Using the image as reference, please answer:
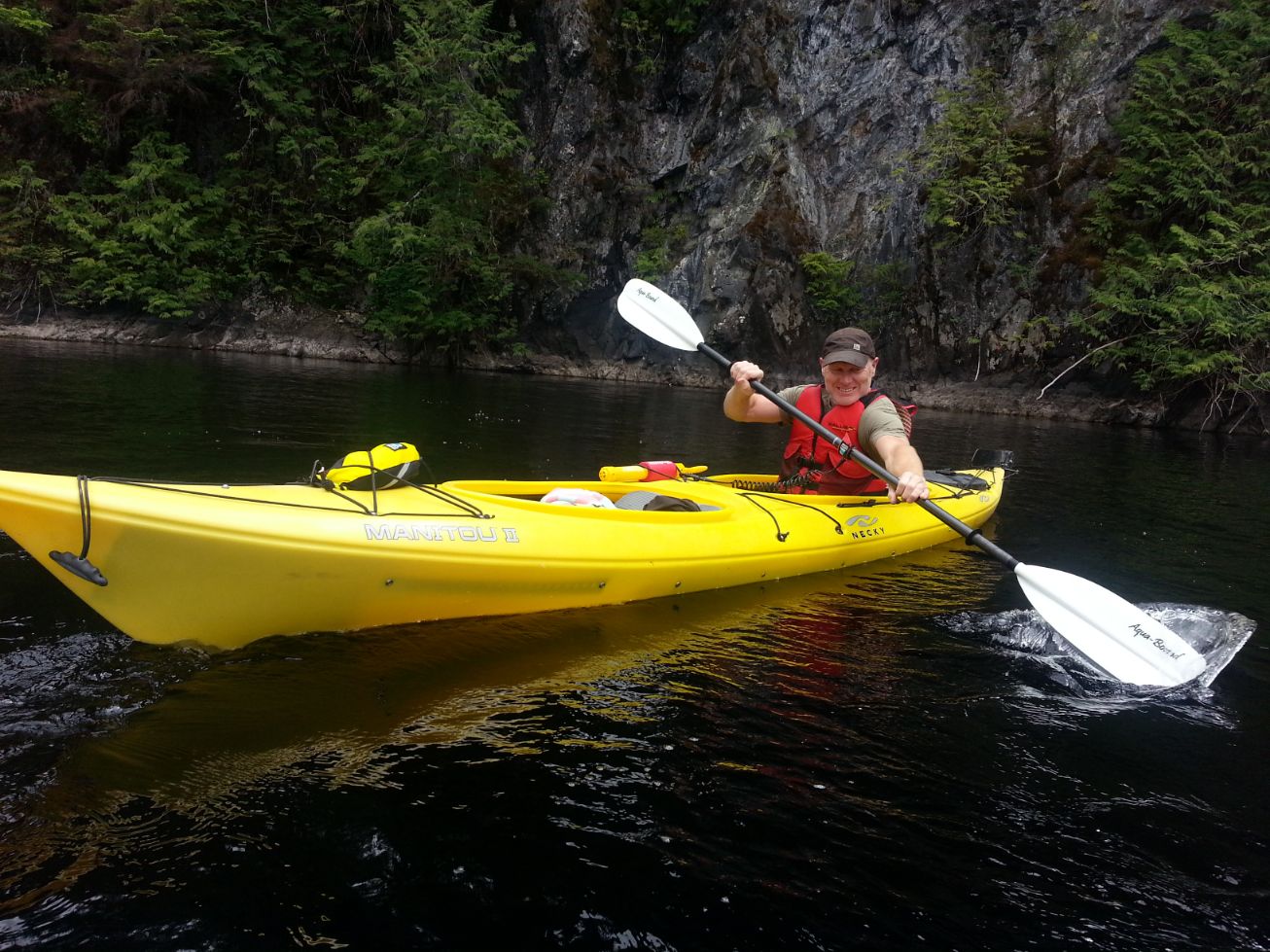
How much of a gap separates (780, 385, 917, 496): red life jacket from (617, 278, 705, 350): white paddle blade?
1.09m

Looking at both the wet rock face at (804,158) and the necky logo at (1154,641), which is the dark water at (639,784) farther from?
the wet rock face at (804,158)

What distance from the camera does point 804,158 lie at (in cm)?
1825

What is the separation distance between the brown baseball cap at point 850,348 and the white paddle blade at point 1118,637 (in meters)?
1.55

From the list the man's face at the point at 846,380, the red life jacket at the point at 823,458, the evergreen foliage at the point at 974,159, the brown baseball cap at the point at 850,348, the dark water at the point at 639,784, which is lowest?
the dark water at the point at 639,784

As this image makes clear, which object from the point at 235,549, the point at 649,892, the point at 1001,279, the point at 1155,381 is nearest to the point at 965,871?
the point at 649,892

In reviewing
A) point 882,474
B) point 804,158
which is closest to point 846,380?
point 882,474

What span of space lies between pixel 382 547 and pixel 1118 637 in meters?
3.20

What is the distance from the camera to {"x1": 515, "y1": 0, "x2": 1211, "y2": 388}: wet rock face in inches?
635

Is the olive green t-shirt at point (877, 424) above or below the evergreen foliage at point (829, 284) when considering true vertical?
below

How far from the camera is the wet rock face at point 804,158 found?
16.1 meters

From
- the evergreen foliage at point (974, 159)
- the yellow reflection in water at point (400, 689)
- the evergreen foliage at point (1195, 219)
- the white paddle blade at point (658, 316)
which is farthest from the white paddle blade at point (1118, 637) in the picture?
the evergreen foliage at point (974, 159)

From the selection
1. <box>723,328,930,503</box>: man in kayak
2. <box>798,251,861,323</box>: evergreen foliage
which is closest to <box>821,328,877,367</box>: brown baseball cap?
<box>723,328,930,503</box>: man in kayak

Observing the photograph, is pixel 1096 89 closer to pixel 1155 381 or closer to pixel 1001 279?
pixel 1001 279

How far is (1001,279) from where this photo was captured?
53.8 ft
